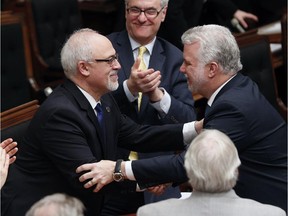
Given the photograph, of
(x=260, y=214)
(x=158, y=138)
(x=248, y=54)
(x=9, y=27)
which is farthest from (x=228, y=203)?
(x=9, y=27)

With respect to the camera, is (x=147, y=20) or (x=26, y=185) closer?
(x=26, y=185)

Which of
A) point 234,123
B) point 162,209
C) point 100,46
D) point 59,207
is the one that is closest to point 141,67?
point 100,46

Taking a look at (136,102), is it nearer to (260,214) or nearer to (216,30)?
(216,30)

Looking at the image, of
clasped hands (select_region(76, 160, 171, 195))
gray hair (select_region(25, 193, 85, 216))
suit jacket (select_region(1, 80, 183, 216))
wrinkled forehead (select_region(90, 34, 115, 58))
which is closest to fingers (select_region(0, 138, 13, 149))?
suit jacket (select_region(1, 80, 183, 216))

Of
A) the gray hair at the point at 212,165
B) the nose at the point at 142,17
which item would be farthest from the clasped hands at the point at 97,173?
the nose at the point at 142,17

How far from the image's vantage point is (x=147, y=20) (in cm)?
352

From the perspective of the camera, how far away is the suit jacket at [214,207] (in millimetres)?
2414

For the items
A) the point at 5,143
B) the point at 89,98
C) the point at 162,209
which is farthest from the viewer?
the point at 89,98

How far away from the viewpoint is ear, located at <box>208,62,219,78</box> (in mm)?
3143

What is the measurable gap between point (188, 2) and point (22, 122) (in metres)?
2.08

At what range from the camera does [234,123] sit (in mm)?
3004

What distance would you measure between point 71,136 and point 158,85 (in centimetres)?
62

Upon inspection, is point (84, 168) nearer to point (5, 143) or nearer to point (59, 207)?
point (5, 143)

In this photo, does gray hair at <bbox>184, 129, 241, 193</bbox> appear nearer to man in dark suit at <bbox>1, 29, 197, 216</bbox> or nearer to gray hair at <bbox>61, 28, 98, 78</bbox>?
man in dark suit at <bbox>1, 29, 197, 216</bbox>
